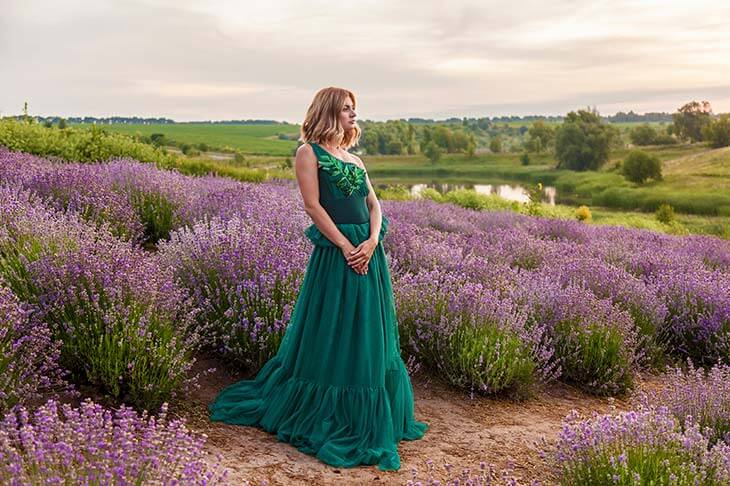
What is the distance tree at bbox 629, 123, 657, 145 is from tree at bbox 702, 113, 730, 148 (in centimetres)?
970

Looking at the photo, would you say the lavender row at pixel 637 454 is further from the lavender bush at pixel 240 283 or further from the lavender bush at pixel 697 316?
the lavender bush at pixel 697 316

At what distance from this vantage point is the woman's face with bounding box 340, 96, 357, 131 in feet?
12.5

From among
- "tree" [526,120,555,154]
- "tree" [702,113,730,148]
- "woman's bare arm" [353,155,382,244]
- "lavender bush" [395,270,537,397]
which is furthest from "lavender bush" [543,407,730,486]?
"tree" [526,120,555,154]

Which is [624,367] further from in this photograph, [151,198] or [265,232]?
[151,198]

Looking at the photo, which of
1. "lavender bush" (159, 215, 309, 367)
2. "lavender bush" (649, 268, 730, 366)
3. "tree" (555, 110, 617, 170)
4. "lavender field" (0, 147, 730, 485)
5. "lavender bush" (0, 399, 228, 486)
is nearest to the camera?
"lavender bush" (0, 399, 228, 486)

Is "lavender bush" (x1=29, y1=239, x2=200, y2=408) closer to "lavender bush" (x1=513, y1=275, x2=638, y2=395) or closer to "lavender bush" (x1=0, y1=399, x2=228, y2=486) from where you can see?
"lavender bush" (x1=0, y1=399, x2=228, y2=486)

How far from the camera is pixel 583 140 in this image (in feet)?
199

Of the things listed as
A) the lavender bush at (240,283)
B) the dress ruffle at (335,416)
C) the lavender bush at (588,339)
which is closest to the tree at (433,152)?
the lavender bush at (588,339)

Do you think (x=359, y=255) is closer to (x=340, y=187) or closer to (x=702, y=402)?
(x=340, y=187)

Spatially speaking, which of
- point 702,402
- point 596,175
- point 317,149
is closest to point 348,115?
point 317,149

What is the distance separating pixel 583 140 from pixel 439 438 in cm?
6058

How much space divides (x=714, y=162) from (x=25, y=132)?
47.3 metres

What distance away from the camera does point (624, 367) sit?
5332mm

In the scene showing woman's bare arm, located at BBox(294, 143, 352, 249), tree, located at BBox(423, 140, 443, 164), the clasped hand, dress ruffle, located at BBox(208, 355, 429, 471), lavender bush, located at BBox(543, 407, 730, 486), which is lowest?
dress ruffle, located at BBox(208, 355, 429, 471)
